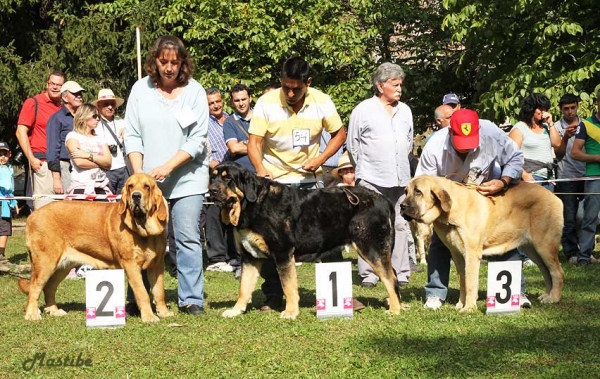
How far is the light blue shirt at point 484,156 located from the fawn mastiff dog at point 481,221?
21 cm

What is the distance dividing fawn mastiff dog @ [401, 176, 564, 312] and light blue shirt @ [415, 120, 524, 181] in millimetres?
209

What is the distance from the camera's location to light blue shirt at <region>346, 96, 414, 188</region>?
8.55 meters

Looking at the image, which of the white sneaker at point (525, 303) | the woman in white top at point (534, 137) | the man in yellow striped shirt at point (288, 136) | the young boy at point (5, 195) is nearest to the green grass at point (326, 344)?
the white sneaker at point (525, 303)

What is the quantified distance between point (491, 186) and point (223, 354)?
2.71 metres

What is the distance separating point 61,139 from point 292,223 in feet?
13.6

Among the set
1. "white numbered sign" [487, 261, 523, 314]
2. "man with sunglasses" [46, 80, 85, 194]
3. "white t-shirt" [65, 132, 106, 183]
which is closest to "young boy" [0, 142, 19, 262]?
"man with sunglasses" [46, 80, 85, 194]

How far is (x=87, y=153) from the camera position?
9.26 metres

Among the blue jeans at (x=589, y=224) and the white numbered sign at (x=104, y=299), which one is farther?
the blue jeans at (x=589, y=224)

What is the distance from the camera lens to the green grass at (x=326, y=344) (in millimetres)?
5156

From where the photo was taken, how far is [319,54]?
2061 cm

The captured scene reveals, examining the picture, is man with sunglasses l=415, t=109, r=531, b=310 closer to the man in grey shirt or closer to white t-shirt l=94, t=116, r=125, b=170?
the man in grey shirt

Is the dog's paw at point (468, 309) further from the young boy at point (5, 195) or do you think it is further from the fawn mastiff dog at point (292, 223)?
the young boy at point (5, 195)

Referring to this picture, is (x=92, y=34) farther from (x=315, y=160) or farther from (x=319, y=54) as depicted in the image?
(x=315, y=160)

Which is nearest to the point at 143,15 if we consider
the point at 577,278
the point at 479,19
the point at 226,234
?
the point at 479,19
